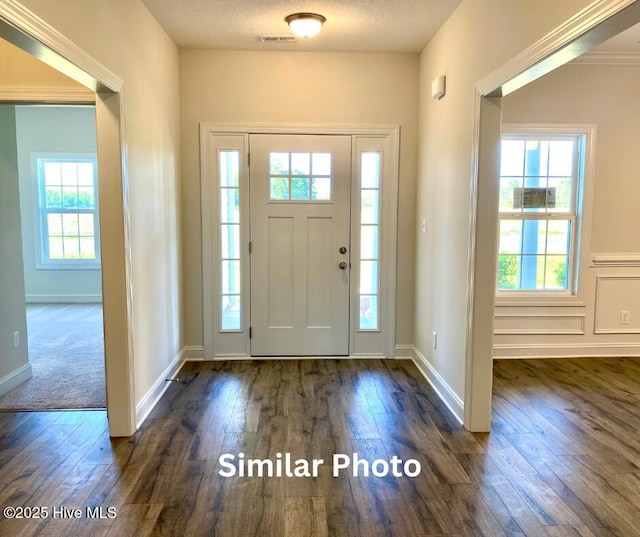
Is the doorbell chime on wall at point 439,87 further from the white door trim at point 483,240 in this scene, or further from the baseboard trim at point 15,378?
the baseboard trim at point 15,378

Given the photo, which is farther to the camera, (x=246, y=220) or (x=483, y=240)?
(x=246, y=220)

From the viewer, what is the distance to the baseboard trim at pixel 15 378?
11.1 feet

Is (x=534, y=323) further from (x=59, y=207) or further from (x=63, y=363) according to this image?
(x=59, y=207)

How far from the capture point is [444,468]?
7.98 ft

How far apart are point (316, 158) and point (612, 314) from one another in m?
3.15

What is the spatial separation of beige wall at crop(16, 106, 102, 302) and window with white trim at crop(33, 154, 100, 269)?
0.10 m

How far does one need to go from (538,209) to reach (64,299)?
6.64m

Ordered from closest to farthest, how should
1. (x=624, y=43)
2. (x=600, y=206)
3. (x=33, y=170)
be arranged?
1. (x=624, y=43)
2. (x=600, y=206)
3. (x=33, y=170)

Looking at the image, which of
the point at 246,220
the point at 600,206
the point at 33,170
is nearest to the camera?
the point at 246,220

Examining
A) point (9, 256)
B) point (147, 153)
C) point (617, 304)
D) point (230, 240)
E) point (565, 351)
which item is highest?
point (147, 153)

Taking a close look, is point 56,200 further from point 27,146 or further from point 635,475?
point 635,475

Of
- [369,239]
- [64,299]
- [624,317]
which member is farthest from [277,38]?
[64,299]

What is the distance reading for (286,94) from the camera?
4.01 m

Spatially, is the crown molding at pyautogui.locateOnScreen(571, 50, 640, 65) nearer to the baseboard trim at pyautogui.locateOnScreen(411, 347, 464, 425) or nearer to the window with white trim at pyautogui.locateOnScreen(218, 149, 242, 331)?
the baseboard trim at pyautogui.locateOnScreen(411, 347, 464, 425)
